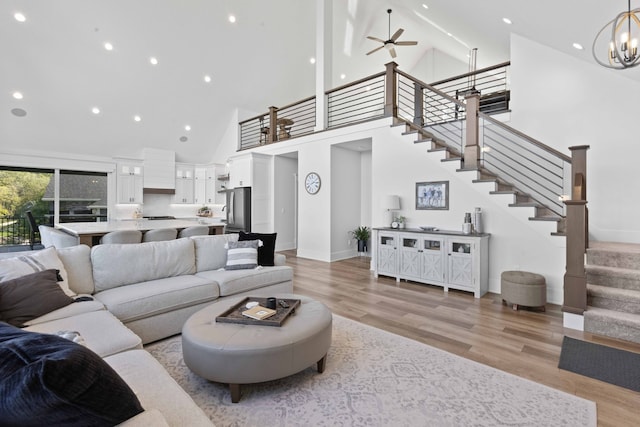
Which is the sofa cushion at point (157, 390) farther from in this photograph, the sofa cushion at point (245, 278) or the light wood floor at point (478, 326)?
the light wood floor at point (478, 326)

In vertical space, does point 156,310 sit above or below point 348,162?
below

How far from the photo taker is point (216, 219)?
9312 millimetres

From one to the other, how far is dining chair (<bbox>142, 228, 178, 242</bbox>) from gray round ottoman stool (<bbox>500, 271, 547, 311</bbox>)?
479 centimetres

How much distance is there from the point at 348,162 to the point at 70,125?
20.8ft

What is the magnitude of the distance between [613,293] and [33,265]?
5.48 m

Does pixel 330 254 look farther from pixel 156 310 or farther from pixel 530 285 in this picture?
pixel 156 310

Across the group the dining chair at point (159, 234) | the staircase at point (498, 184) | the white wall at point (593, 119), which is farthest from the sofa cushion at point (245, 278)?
the white wall at point (593, 119)

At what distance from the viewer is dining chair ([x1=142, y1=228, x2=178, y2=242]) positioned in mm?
4676

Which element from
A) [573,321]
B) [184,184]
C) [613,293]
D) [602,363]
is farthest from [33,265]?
[184,184]

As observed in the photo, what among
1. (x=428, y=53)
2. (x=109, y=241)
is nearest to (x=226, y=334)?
(x=109, y=241)

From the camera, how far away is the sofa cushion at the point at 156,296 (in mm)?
2586

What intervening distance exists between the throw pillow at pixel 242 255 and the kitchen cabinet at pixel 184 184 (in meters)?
6.14

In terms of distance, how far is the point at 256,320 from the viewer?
7.18ft

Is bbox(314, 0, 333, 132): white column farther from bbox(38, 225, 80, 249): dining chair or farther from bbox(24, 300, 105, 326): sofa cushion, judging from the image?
bbox(24, 300, 105, 326): sofa cushion
